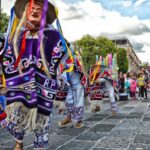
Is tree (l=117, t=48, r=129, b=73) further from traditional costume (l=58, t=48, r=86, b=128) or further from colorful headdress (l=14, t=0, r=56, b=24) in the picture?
colorful headdress (l=14, t=0, r=56, b=24)

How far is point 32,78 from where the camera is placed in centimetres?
427

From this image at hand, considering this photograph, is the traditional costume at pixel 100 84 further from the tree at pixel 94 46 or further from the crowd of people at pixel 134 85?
the tree at pixel 94 46

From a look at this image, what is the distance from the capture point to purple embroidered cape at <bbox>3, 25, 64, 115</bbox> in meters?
4.26

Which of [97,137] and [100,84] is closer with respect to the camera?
[97,137]

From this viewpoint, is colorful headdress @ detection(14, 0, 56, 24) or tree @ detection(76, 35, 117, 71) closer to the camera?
colorful headdress @ detection(14, 0, 56, 24)

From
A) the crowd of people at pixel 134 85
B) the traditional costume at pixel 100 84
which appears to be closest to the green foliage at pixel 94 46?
the crowd of people at pixel 134 85

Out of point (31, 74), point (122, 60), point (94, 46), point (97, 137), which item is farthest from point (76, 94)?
point (122, 60)

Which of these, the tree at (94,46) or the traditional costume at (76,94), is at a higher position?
the tree at (94,46)

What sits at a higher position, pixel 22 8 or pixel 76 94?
pixel 22 8

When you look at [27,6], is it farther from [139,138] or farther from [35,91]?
[139,138]

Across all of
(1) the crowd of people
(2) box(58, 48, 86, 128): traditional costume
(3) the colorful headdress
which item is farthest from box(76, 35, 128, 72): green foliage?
(3) the colorful headdress

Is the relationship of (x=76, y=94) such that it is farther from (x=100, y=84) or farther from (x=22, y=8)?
(x=22, y=8)

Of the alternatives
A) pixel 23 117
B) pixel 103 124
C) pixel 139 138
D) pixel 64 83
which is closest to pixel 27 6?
pixel 23 117

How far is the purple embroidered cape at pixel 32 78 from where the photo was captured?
4262mm
